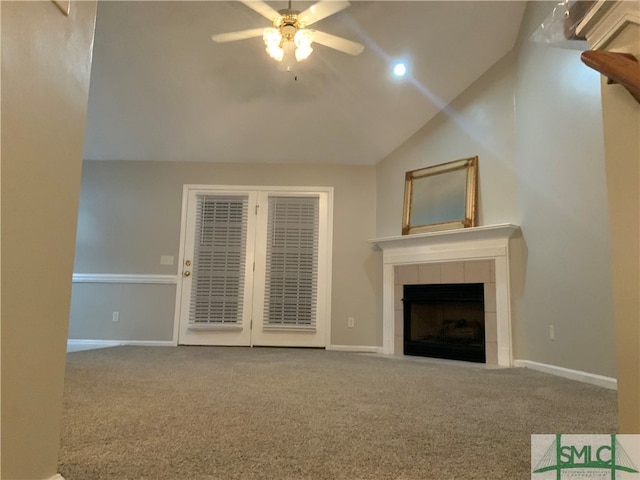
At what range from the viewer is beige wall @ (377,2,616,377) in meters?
2.82

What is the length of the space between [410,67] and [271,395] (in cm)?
358

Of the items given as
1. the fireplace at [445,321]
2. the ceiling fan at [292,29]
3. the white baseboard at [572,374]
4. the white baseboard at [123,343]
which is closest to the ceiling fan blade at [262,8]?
the ceiling fan at [292,29]

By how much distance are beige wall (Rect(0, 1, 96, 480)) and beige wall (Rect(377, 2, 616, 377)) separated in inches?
118

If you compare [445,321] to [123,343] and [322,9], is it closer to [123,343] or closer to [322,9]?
[322,9]

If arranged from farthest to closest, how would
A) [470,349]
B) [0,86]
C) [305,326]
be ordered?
[305,326]
[470,349]
[0,86]

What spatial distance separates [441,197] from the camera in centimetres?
453

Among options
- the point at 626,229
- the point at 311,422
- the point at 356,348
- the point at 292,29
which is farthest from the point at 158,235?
the point at 626,229

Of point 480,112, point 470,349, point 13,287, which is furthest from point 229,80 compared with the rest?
point 13,287

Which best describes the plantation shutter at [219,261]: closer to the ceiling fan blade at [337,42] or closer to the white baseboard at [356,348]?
the white baseboard at [356,348]

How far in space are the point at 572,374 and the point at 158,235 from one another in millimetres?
4795

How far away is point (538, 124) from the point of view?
357 centimetres

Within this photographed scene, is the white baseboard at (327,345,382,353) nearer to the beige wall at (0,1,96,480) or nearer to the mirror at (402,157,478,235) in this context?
the mirror at (402,157,478,235)

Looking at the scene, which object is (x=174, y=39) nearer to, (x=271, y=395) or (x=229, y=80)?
(x=229, y=80)

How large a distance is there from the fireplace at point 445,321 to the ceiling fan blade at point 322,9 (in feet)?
9.32
